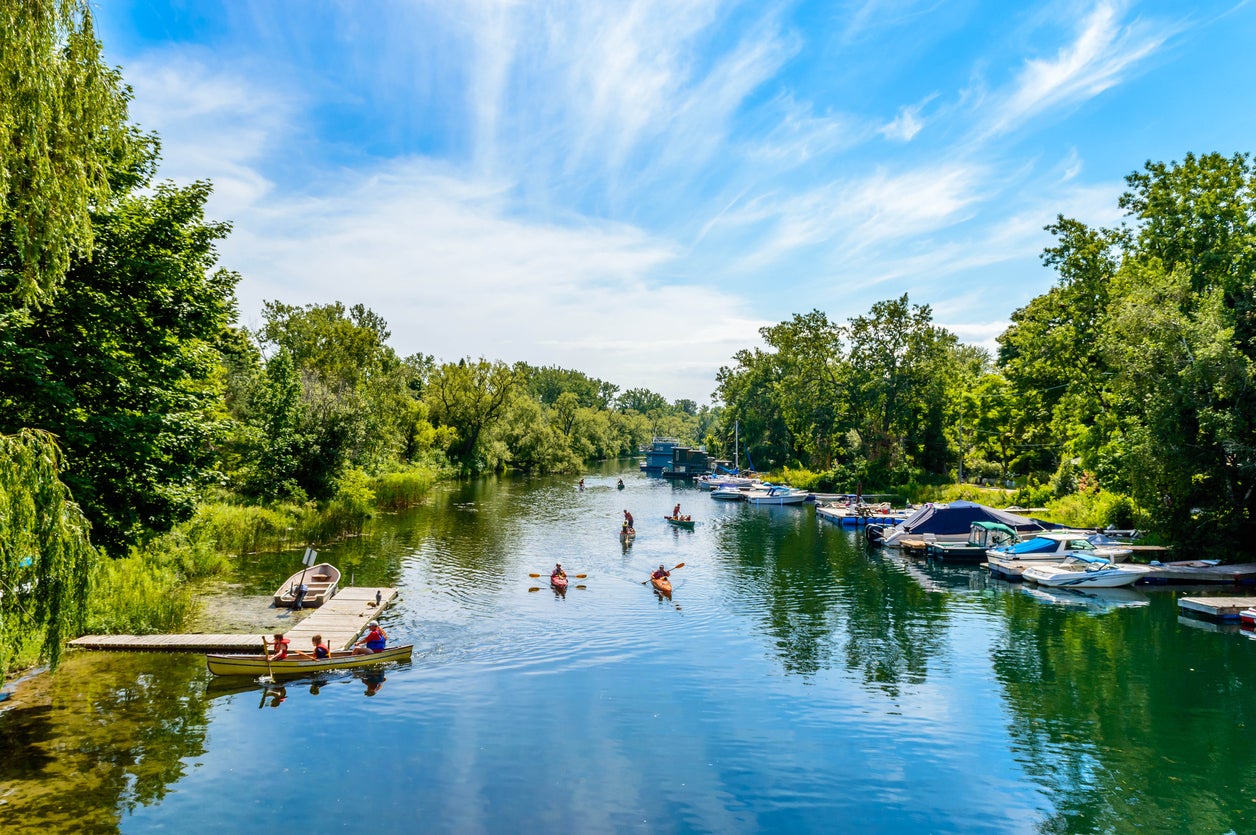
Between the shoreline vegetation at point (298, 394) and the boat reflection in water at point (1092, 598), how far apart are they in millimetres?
5950

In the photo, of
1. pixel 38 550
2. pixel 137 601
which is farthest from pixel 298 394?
pixel 38 550

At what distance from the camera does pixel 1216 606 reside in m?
30.2

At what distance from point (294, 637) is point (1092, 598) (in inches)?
1447

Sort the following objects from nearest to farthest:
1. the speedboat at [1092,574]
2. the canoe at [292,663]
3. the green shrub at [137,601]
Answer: the canoe at [292,663], the green shrub at [137,601], the speedboat at [1092,574]

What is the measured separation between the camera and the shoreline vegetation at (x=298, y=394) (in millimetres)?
13016

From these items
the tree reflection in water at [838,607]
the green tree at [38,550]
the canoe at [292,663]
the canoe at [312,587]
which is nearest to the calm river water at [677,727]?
the tree reflection in water at [838,607]

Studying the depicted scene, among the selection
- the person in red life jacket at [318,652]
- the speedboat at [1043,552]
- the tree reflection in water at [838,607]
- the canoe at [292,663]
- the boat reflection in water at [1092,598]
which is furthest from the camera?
the speedboat at [1043,552]

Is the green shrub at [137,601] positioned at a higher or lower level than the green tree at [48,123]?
lower

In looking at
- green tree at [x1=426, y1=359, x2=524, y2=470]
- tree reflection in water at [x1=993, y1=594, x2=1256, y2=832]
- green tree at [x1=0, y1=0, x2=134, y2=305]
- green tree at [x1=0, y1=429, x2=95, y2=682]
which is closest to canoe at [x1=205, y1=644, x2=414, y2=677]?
green tree at [x1=0, y1=429, x2=95, y2=682]

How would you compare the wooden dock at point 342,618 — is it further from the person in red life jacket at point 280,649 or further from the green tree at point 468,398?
the green tree at point 468,398

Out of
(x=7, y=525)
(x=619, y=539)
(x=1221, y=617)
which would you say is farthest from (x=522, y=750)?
(x=619, y=539)

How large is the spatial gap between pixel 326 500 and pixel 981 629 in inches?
1552

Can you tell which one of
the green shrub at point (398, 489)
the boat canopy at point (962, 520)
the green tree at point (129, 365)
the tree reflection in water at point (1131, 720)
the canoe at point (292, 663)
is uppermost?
the green tree at point (129, 365)

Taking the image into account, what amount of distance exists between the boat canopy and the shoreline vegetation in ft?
18.1
